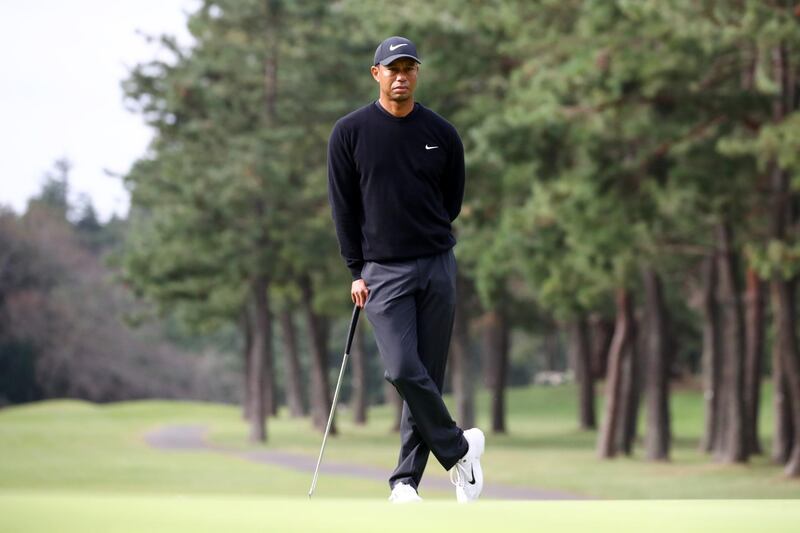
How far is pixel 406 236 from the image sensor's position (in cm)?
733

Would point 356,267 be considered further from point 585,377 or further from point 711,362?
point 585,377

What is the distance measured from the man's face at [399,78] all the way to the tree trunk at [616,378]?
25.1 m

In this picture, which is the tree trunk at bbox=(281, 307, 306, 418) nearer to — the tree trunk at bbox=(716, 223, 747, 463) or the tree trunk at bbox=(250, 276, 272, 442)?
the tree trunk at bbox=(250, 276, 272, 442)

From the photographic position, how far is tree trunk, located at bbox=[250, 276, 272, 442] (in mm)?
42000

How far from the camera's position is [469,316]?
43.4 m

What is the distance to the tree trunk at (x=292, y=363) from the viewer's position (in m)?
54.9

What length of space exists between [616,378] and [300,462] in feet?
23.2

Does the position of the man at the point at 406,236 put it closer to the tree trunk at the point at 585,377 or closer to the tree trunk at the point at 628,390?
the tree trunk at the point at 628,390

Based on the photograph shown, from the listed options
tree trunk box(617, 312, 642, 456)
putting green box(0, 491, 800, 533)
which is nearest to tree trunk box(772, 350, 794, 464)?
tree trunk box(617, 312, 642, 456)

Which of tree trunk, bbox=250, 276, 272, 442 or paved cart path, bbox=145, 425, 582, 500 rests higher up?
tree trunk, bbox=250, 276, 272, 442

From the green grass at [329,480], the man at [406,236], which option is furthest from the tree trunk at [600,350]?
the man at [406,236]

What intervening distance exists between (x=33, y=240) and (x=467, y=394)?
49.0 meters

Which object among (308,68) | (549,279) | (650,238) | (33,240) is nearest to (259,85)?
(308,68)

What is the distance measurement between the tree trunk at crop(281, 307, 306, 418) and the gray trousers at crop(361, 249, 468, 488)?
44.5 m
